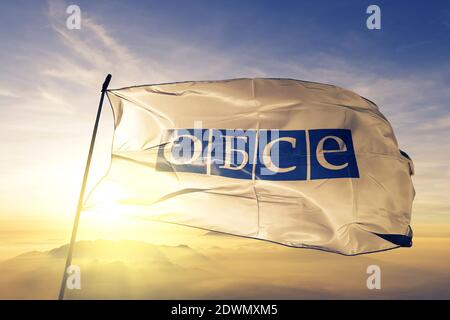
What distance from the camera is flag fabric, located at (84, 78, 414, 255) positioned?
37.7 ft

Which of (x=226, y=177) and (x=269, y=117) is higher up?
(x=269, y=117)

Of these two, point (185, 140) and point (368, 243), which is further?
point (185, 140)

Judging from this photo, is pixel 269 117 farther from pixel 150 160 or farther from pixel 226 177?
pixel 150 160

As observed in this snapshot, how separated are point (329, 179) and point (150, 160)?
4898 mm

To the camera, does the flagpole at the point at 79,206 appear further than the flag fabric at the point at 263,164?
No

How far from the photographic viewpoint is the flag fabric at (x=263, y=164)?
11.5m

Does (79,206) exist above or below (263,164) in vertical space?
below

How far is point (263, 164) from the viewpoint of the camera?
12023 millimetres

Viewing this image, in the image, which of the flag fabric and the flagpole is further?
the flag fabric
